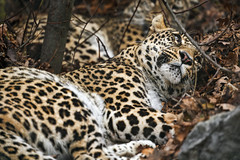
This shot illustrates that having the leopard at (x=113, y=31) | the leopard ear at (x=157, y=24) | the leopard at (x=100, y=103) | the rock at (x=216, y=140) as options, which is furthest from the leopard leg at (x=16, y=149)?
the leopard at (x=113, y=31)

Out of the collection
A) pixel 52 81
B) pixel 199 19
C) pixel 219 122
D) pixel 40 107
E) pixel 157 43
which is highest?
pixel 199 19

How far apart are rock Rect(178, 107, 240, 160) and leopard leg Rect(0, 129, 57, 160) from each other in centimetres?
140

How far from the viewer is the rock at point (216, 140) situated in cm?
304

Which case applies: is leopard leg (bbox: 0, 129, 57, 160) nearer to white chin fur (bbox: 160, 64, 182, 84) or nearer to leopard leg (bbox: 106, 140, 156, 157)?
leopard leg (bbox: 106, 140, 156, 157)

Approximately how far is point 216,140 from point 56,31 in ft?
12.8

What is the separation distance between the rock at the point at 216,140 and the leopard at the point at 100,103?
997 mm

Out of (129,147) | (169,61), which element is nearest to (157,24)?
(169,61)

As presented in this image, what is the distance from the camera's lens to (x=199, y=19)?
12.0 metres

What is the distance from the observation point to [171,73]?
5402mm

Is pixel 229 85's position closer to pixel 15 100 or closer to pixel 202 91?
pixel 202 91

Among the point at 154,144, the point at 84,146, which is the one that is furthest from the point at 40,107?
the point at 154,144

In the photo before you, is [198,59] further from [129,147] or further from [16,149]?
[16,149]

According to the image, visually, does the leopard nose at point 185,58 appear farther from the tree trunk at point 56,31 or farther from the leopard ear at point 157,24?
the tree trunk at point 56,31

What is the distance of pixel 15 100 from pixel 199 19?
8679 mm
